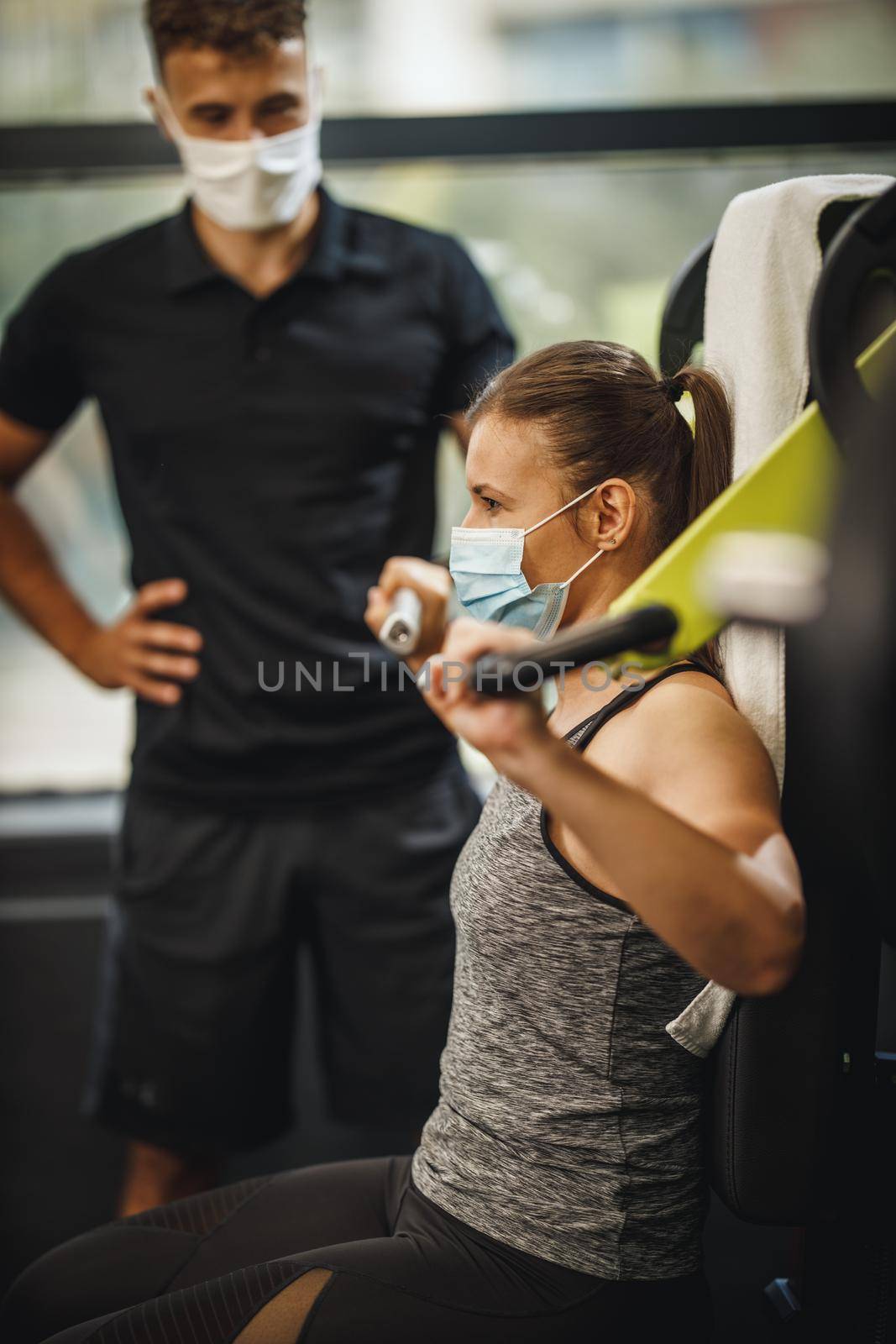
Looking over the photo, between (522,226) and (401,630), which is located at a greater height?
(522,226)

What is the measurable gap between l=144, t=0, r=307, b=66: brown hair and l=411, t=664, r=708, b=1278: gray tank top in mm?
921

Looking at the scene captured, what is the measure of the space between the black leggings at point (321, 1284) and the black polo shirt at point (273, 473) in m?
0.57

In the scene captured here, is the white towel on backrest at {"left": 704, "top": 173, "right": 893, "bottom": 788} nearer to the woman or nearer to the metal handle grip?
the woman

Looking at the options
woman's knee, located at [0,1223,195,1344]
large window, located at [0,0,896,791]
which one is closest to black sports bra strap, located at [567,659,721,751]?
woman's knee, located at [0,1223,195,1344]

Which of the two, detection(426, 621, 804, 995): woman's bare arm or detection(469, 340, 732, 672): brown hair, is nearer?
detection(426, 621, 804, 995): woman's bare arm

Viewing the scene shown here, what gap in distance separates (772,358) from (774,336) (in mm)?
16

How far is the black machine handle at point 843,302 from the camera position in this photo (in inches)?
28.2

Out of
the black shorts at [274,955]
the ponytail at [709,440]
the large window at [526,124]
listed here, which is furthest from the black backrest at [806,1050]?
the large window at [526,124]

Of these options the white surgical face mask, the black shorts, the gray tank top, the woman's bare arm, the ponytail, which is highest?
the white surgical face mask

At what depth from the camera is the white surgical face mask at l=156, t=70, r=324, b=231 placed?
1405 mm

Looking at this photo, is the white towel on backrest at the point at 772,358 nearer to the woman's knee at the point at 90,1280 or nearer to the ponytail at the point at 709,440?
the ponytail at the point at 709,440

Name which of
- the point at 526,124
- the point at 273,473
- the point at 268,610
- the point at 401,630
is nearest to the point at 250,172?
the point at 273,473

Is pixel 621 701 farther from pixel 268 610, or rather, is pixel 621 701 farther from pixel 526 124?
pixel 526 124

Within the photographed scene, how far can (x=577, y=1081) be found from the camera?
88 cm
